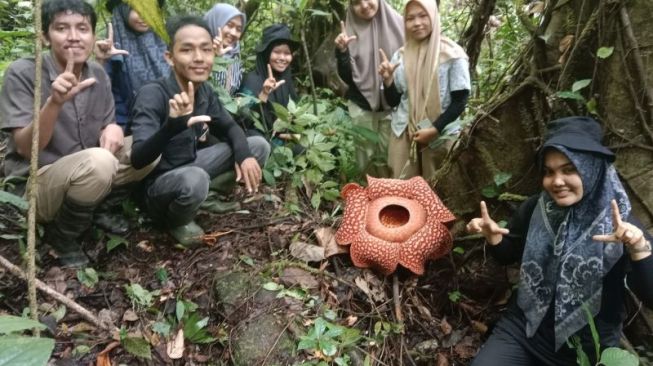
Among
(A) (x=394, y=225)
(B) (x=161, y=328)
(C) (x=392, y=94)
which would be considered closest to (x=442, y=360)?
(A) (x=394, y=225)

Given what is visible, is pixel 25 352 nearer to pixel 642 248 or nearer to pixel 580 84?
pixel 642 248

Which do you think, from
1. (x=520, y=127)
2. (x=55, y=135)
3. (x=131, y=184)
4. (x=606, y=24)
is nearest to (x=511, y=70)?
(x=520, y=127)

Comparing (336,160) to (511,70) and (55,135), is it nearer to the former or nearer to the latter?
(511,70)

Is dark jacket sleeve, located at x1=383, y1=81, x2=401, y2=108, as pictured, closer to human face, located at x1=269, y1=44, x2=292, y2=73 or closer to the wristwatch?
human face, located at x1=269, y1=44, x2=292, y2=73

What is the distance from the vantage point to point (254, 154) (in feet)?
12.6

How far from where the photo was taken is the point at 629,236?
218cm

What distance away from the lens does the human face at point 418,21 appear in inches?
148

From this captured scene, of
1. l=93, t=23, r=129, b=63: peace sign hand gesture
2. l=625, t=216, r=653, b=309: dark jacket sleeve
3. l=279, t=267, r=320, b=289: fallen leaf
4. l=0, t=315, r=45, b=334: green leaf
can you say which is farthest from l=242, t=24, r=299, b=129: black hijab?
l=0, t=315, r=45, b=334: green leaf

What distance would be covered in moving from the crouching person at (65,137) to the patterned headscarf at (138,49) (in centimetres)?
70

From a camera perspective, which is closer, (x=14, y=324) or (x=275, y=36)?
(x=14, y=324)

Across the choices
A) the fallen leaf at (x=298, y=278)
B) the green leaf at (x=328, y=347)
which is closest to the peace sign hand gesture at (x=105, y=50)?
the fallen leaf at (x=298, y=278)

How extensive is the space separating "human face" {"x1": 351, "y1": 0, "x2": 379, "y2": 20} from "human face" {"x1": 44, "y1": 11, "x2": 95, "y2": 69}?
8.06 feet

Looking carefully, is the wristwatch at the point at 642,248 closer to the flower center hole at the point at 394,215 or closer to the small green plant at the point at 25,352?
the flower center hole at the point at 394,215

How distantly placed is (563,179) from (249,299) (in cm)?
180
